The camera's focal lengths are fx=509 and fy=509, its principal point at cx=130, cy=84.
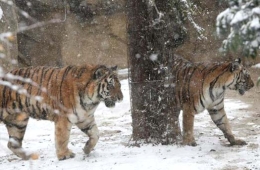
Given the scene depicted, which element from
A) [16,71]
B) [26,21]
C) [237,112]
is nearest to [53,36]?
[26,21]

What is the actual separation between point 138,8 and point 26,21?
21.7 feet

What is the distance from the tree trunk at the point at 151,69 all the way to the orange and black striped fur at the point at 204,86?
180 millimetres

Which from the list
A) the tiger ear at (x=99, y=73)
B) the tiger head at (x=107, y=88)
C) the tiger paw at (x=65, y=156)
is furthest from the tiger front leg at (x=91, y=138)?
the tiger ear at (x=99, y=73)

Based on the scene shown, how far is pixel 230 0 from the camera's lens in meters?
2.45

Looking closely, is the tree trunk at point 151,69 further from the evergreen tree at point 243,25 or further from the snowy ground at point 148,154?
the evergreen tree at point 243,25

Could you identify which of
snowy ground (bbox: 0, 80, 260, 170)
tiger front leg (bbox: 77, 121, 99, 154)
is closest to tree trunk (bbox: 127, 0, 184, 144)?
snowy ground (bbox: 0, 80, 260, 170)

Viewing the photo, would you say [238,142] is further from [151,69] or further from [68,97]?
[68,97]

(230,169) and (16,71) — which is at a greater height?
(16,71)

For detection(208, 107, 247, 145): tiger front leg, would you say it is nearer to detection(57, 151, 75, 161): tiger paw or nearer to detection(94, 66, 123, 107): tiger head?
detection(94, 66, 123, 107): tiger head

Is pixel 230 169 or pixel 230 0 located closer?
pixel 230 0

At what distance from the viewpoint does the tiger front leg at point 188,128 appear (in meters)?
5.47

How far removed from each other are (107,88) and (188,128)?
40.4 inches

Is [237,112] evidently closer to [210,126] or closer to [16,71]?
[210,126]

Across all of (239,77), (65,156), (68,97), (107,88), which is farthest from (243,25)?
(239,77)
